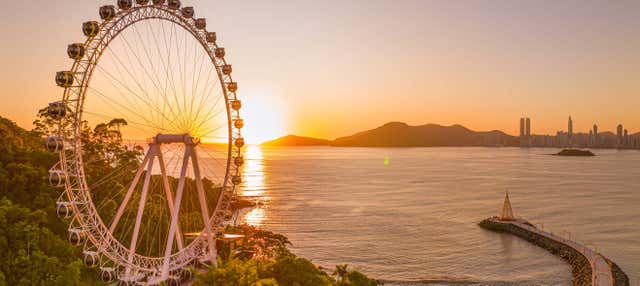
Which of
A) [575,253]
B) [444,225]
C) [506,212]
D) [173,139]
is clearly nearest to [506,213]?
[506,212]

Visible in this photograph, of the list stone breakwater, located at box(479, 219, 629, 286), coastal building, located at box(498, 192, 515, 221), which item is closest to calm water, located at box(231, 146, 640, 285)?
stone breakwater, located at box(479, 219, 629, 286)

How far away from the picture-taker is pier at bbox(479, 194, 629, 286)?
181 feet

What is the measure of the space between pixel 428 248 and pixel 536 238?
16817mm

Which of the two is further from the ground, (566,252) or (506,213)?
(506,213)

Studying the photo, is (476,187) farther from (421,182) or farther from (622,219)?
(622,219)

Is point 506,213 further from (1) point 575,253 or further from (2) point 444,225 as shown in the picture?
(1) point 575,253

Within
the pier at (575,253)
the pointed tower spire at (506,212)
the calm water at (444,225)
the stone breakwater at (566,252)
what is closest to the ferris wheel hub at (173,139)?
the calm water at (444,225)

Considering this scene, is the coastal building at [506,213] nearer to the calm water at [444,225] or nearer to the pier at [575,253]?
Answer: the pier at [575,253]

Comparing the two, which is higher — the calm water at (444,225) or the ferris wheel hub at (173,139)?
the ferris wheel hub at (173,139)

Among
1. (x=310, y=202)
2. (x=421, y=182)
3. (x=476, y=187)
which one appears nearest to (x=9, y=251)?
(x=310, y=202)

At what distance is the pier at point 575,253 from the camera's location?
55.3 metres

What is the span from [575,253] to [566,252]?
1.47 meters

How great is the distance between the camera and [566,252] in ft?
227

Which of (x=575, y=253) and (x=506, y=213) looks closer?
(x=575, y=253)
